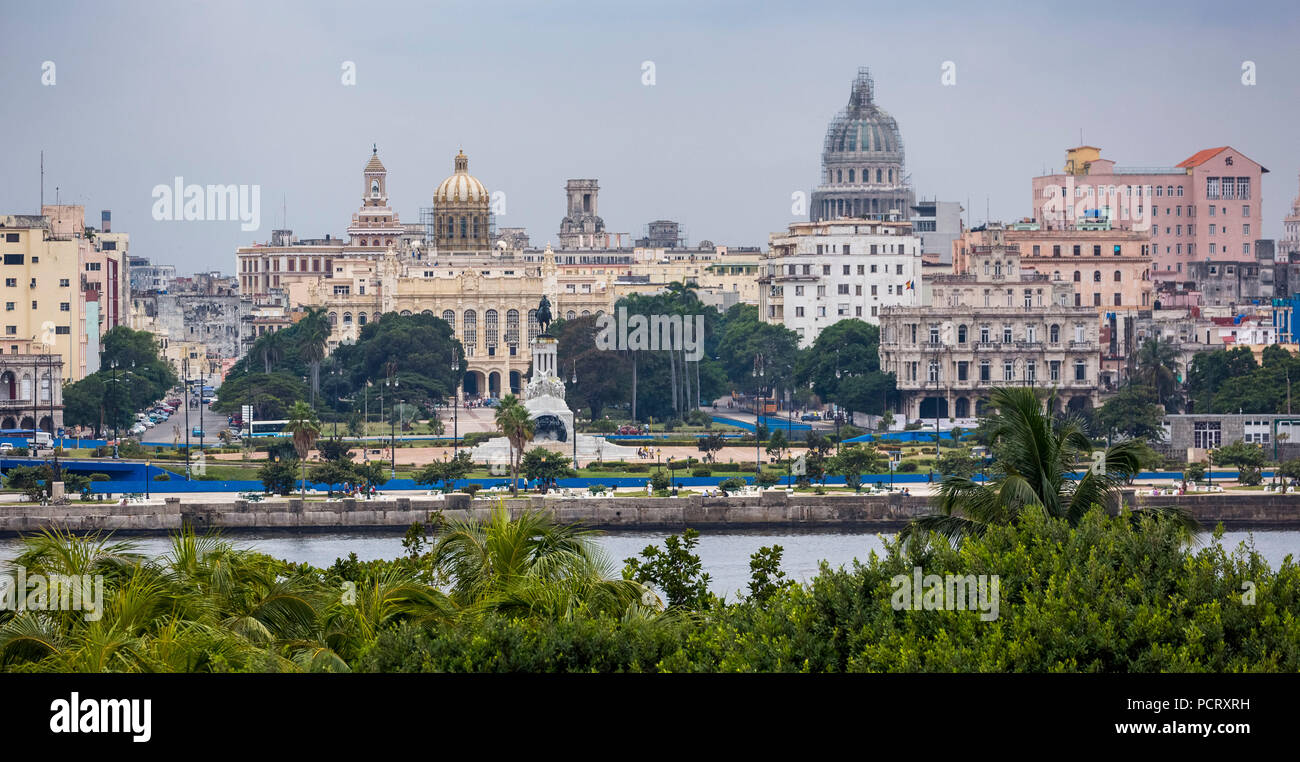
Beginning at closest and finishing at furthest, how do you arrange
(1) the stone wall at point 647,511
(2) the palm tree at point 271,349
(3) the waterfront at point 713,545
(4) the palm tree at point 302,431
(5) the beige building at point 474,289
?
(3) the waterfront at point 713,545, (1) the stone wall at point 647,511, (4) the palm tree at point 302,431, (2) the palm tree at point 271,349, (5) the beige building at point 474,289

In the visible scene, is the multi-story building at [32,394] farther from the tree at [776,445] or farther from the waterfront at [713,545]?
the waterfront at [713,545]

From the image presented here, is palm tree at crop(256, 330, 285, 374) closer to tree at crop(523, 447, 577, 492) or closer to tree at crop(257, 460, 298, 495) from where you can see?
tree at crop(523, 447, 577, 492)

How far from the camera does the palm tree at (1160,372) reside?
328ft

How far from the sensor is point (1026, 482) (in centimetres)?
2805

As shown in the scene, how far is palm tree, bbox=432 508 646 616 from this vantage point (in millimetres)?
25672

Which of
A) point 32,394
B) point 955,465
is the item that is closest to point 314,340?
point 32,394

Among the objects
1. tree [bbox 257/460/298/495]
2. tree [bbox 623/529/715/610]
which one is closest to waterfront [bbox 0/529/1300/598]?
tree [bbox 257/460/298/495]

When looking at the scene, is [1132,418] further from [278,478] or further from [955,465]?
[278,478]

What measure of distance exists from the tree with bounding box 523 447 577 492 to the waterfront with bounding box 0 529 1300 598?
22.7 ft

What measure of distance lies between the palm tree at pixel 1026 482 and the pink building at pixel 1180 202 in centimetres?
12538

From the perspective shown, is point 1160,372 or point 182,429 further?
point 182,429

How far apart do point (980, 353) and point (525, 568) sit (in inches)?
3218

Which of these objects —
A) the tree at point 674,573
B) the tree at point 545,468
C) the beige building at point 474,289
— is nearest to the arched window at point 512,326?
the beige building at point 474,289
